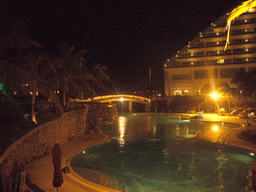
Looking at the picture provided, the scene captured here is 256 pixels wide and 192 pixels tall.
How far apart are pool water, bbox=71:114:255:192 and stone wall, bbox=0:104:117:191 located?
5.93 feet

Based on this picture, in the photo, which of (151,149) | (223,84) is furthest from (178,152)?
(223,84)

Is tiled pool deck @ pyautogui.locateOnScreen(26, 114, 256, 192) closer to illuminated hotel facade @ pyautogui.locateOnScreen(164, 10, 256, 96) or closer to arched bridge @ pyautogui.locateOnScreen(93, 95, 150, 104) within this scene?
arched bridge @ pyautogui.locateOnScreen(93, 95, 150, 104)

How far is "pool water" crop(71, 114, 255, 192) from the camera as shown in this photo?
9.40 m

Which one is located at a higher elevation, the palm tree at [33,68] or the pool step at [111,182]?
the palm tree at [33,68]

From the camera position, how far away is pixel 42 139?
38.8 ft

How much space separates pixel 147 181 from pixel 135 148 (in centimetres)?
610

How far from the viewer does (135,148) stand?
15922 millimetres

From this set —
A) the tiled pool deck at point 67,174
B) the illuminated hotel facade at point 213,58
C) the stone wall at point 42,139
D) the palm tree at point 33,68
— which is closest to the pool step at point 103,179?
the tiled pool deck at point 67,174

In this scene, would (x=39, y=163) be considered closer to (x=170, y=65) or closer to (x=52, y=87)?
(x=52, y=87)

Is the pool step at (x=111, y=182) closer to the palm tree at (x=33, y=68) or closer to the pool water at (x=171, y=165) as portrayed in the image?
the pool water at (x=171, y=165)

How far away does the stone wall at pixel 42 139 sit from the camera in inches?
303

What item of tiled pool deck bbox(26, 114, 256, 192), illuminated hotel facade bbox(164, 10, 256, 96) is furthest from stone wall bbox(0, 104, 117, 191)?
illuminated hotel facade bbox(164, 10, 256, 96)

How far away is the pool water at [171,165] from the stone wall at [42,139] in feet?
5.93

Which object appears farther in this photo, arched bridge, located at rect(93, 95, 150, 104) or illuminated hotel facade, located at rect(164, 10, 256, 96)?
illuminated hotel facade, located at rect(164, 10, 256, 96)
